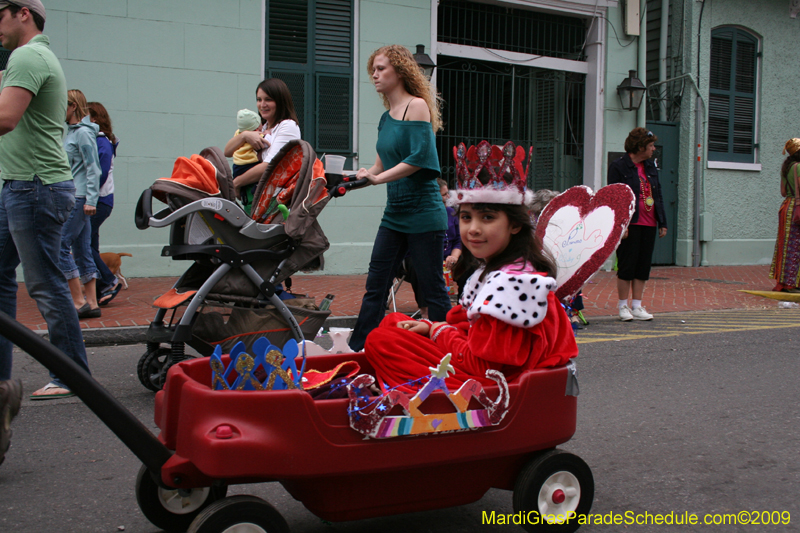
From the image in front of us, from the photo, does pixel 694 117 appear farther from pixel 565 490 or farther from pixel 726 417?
pixel 565 490

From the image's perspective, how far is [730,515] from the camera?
258 centimetres

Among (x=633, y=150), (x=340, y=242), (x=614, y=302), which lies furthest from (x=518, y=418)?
(x=340, y=242)

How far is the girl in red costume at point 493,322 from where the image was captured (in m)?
2.23

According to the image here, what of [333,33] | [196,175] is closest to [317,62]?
[333,33]

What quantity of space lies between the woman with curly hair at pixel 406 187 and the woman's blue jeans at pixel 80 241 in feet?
10.0

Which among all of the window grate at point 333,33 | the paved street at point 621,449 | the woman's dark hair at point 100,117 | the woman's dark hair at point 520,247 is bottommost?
the paved street at point 621,449

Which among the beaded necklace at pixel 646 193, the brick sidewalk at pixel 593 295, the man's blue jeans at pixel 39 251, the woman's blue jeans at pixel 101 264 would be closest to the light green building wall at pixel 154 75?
the brick sidewalk at pixel 593 295

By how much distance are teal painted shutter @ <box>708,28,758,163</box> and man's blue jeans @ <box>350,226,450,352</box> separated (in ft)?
36.3

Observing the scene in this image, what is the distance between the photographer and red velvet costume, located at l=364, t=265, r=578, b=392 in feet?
7.29

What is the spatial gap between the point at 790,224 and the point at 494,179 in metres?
7.93

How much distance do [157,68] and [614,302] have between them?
258 inches

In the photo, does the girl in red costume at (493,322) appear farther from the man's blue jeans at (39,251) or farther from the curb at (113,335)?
the curb at (113,335)

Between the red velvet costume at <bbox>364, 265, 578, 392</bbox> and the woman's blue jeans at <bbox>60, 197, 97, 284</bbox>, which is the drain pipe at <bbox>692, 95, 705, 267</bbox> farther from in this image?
the red velvet costume at <bbox>364, 265, 578, 392</bbox>

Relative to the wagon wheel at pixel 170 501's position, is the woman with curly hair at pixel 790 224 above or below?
above
